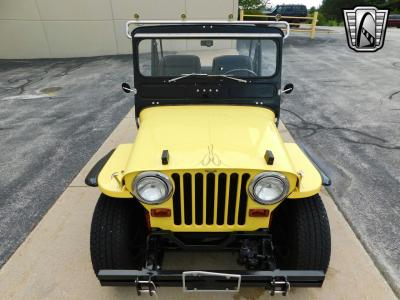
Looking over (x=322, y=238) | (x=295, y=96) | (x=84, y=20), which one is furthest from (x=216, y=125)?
(x=84, y=20)

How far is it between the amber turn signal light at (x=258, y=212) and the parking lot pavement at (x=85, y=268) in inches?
31.5

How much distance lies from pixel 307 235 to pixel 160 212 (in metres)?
1.08

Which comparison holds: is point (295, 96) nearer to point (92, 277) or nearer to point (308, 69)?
point (308, 69)

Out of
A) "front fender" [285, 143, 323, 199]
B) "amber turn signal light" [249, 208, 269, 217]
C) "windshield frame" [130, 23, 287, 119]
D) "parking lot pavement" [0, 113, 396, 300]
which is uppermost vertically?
"windshield frame" [130, 23, 287, 119]

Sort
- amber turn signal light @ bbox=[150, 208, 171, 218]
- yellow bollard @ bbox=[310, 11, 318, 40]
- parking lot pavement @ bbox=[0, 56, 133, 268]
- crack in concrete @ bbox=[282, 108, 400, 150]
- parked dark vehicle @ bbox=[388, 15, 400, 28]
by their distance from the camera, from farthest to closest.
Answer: parked dark vehicle @ bbox=[388, 15, 400, 28]
yellow bollard @ bbox=[310, 11, 318, 40]
crack in concrete @ bbox=[282, 108, 400, 150]
parking lot pavement @ bbox=[0, 56, 133, 268]
amber turn signal light @ bbox=[150, 208, 171, 218]

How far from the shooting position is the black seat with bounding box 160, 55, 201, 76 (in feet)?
10.9

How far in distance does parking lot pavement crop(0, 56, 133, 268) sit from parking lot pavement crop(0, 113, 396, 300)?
0.27 meters

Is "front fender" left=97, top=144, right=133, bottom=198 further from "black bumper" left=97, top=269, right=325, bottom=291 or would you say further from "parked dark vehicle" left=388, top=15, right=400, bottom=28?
"parked dark vehicle" left=388, top=15, right=400, bottom=28

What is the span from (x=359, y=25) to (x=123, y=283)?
47.9 ft

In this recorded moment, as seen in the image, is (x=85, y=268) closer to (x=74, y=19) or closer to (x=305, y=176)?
(x=305, y=176)

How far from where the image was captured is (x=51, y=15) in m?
12.7

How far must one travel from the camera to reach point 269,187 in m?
2.13

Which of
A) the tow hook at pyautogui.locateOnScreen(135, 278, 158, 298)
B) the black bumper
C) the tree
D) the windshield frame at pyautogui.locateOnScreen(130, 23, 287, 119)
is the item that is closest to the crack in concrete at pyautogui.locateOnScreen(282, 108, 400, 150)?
the windshield frame at pyautogui.locateOnScreen(130, 23, 287, 119)

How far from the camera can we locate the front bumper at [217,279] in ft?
6.79
